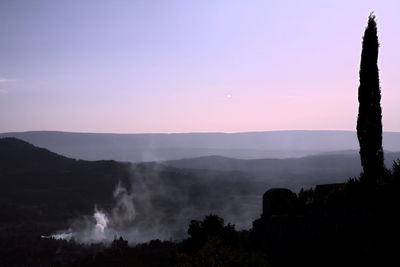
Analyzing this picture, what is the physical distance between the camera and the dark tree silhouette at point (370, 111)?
68.8 ft

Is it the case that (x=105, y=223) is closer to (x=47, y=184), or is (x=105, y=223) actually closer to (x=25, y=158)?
(x=47, y=184)

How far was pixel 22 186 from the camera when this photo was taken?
142250 mm

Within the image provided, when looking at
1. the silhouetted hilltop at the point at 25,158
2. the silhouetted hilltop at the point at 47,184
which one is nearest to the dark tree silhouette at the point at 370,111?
the silhouetted hilltop at the point at 47,184

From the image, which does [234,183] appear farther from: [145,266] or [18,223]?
[145,266]

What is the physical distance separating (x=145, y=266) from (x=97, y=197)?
92.5 m

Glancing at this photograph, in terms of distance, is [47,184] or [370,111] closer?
[370,111]

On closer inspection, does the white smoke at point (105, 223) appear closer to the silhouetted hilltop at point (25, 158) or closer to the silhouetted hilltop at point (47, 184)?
the silhouetted hilltop at point (47, 184)

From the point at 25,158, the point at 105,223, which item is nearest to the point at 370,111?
the point at 105,223

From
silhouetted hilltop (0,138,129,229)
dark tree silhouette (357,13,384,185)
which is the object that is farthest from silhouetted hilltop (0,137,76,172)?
dark tree silhouette (357,13,384,185)

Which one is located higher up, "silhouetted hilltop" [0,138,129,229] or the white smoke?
"silhouetted hilltop" [0,138,129,229]

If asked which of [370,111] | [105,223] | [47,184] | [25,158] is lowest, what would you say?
[105,223]

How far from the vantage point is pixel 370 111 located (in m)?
21.4

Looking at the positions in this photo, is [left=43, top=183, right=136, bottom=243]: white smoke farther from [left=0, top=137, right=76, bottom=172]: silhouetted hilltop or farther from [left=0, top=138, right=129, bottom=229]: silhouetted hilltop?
[left=0, top=137, right=76, bottom=172]: silhouetted hilltop

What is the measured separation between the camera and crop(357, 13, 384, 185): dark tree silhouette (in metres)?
21.0
